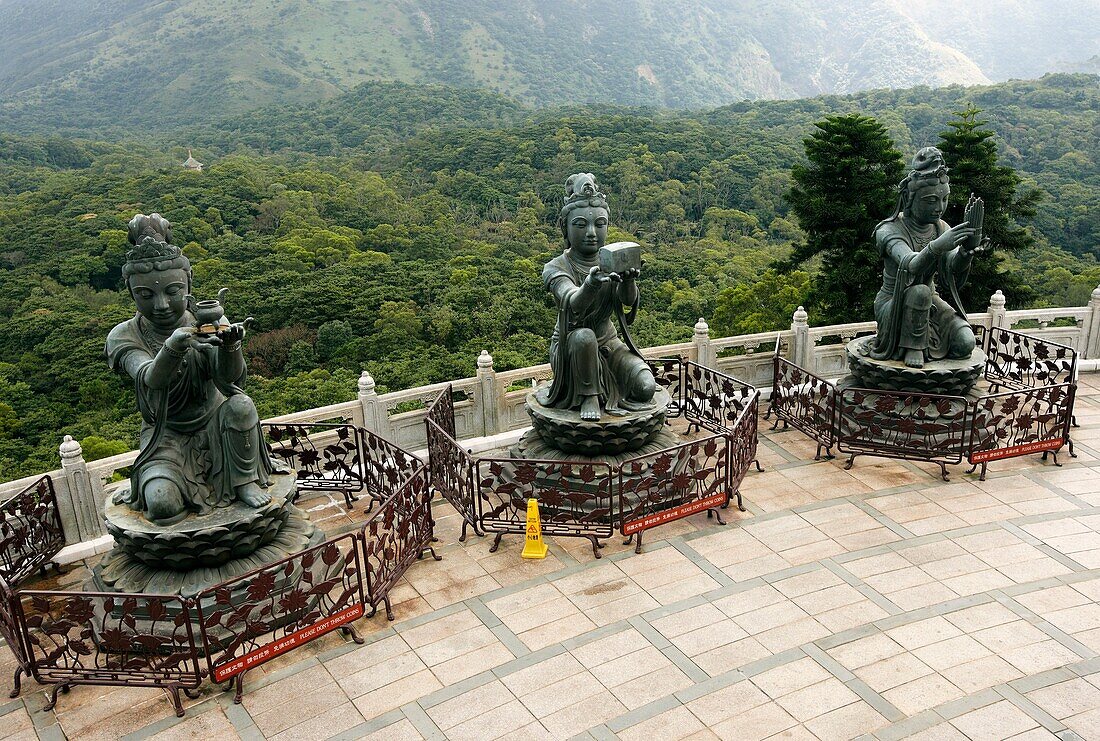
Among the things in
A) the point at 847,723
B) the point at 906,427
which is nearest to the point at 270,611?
the point at 847,723

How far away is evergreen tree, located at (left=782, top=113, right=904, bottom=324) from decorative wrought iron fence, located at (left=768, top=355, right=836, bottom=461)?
8.58m

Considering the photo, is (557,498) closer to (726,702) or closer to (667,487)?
(667,487)

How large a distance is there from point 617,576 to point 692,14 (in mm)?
118561

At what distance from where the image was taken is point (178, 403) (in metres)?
7.93

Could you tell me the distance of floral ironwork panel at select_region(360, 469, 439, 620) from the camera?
7.96 meters

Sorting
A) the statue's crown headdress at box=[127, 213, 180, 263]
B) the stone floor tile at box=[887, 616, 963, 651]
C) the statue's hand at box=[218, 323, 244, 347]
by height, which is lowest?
the stone floor tile at box=[887, 616, 963, 651]

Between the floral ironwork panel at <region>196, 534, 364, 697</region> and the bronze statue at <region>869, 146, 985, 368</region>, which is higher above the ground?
the bronze statue at <region>869, 146, 985, 368</region>

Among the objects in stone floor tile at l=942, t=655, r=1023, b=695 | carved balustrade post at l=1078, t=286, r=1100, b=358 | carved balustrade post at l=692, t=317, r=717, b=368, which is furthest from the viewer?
carved balustrade post at l=1078, t=286, r=1100, b=358

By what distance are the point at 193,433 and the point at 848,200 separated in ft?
54.3

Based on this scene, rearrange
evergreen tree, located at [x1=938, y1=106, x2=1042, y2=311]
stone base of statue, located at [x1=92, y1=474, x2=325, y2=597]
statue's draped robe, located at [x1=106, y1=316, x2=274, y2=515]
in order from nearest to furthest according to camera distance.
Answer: stone base of statue, located at [x1=92, y1=474, x2=325, y2=597], statue's draped robe, located at [x1=106, y1=316, x2=274, y2=515], evergreen tree, located at [x1=938, y1=106, x2=1042, y2=311]

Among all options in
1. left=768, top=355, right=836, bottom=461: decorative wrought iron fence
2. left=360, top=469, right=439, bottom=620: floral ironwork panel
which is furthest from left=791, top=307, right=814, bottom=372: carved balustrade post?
left=360, top=469, right=439, bottom=620: floral ironwork panel

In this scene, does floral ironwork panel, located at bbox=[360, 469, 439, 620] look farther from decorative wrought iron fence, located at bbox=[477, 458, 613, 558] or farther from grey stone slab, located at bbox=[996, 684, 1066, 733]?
grey stone slab, located at bbox=[996, 684, 1066, 733]

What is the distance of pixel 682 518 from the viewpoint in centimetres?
954

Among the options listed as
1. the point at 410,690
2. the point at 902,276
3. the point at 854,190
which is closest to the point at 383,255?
the point at 854,190
